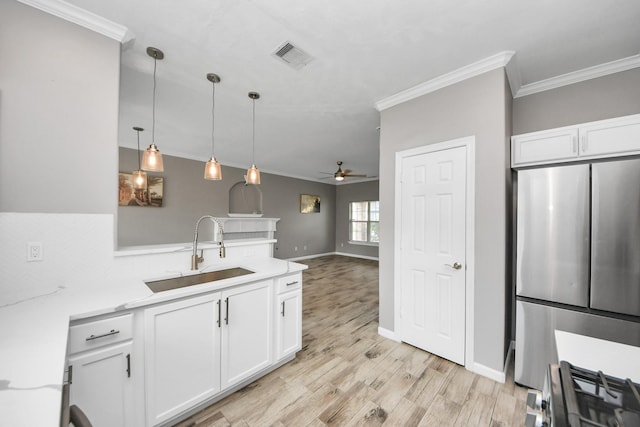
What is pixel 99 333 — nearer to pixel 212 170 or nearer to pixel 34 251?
pixel 34 251

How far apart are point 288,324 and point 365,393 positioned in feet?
2.69

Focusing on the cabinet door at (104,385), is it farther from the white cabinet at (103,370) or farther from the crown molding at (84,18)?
the crown molding at (84,18)

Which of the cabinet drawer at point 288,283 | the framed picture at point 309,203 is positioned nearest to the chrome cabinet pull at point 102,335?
the cabinet drawer at point 288,283

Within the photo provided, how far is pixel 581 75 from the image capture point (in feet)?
7.30

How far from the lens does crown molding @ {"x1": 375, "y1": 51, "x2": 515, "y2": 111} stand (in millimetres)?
2031

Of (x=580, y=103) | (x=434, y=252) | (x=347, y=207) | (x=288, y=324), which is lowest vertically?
(x=288, y=324)

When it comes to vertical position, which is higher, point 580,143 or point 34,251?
point 580,143

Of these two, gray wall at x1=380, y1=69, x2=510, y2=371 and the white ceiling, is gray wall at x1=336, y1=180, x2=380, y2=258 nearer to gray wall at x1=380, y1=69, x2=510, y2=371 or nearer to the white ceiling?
the white ceiling

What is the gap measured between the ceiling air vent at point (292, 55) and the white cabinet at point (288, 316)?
1941 millimetres

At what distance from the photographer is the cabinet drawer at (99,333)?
1.21 m

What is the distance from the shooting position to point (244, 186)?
22.4ft

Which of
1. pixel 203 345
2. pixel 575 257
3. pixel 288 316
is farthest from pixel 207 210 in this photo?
pixel 575 257

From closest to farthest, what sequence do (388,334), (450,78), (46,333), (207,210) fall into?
(46,333) < (450,78) < (388,334) < (207,210)

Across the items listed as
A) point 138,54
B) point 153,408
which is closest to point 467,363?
point 153,408
